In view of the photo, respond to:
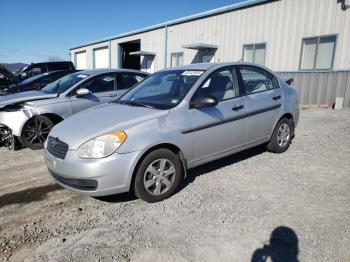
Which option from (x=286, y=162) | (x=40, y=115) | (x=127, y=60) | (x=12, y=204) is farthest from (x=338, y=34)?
(x=127, y=60)

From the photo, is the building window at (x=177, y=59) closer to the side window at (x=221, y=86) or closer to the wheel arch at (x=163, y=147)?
the side window at (x=221, y=86)

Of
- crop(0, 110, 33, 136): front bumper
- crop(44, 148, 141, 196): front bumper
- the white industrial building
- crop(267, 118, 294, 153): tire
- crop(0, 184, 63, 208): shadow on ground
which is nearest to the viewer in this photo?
crop(44, 148, 141, 196): front bumper

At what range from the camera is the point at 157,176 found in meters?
3.64

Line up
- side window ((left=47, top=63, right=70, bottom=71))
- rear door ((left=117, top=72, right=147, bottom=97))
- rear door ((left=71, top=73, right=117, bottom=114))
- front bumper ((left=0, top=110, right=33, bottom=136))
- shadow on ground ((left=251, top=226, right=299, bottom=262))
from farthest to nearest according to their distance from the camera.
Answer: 1. side window ((left=47, top=63, right=70, bottom=71))
2. rear door ((left=117, top=72, right=147, bottom=97))
3. rear door ((left=71, top=73, right=117, bottom=114))
4. front bumper ((left=0, top=110, right=33, bottom=136))
5. shadow on ground ((left=251, top=226, right=299, bottom=262))

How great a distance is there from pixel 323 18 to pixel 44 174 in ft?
36.0

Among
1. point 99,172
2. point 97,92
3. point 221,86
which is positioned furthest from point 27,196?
point 97,92

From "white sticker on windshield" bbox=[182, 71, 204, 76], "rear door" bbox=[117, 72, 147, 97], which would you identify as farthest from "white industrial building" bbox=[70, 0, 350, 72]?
"white sticker on windshield" bbox=[182, 71, 204, 76]

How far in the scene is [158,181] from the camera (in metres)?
3.66

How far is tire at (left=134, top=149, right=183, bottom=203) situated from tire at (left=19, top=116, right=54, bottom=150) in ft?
11.4

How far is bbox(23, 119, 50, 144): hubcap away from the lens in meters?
6.03

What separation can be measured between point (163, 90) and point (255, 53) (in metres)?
10.8

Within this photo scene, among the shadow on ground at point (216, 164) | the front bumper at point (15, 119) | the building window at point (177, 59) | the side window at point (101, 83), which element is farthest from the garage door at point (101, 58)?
the shadow on ground at point (216, 164)

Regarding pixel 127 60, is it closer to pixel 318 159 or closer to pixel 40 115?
pixel 40 115

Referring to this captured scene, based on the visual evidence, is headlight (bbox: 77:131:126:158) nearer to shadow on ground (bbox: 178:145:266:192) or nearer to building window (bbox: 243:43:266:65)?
shadow on ground (bbox: 178:145:266:192)
